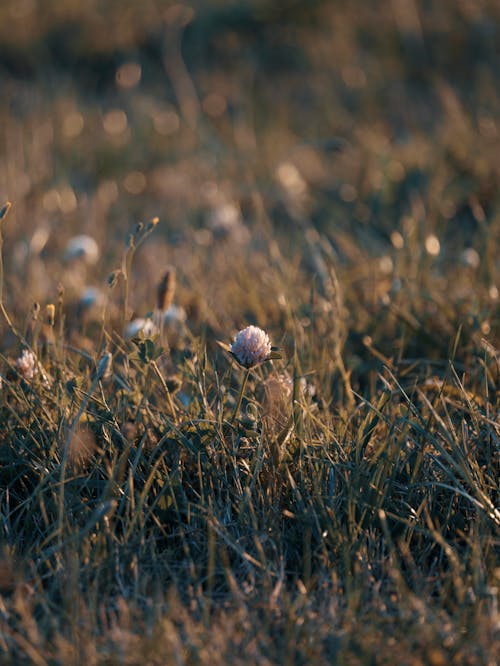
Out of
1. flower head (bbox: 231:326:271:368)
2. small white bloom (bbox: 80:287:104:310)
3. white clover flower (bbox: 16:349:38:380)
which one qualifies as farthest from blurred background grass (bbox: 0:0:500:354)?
flower head (bbox: 231:326:271:368)

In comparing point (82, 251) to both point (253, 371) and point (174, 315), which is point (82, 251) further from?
point (253, 371)

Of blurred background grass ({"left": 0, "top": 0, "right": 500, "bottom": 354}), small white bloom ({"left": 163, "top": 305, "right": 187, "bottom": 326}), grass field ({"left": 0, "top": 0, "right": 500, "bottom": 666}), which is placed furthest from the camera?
blurred background grass ({"left": 0, "top": 0, "right": 500, "bottom": 354})

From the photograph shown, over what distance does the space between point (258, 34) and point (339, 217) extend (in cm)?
252

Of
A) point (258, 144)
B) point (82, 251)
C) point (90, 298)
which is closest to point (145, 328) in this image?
point (90, 298)

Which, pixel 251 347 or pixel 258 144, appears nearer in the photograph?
pixel 251 347

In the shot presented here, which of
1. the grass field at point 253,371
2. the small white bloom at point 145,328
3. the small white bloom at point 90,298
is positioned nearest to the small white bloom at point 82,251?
the grass field at point 253,371

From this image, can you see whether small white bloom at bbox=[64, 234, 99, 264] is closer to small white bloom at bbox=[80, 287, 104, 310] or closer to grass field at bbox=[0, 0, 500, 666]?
grass field at bbox=[0, 0, 500, 666]

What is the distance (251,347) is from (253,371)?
0.72 feet

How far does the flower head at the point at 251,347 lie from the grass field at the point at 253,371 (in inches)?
4.8

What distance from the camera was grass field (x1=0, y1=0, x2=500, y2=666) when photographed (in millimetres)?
1168

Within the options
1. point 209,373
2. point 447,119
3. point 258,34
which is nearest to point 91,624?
point 209,373

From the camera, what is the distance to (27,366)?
5.29 ft

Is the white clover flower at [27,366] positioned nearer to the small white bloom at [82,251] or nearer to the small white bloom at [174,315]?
the small white bloom at [174,315]

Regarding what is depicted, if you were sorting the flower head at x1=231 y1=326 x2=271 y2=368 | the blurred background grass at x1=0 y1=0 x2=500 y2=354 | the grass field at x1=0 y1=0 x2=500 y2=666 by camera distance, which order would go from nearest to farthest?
the grass field at x1=0 y1=0 x2=500 y2=666 → the flower head at x1=231 y1=326 x2=271 y2=368 → the blurred background grass at x1=0 y1=0 x2=500 y2=354
